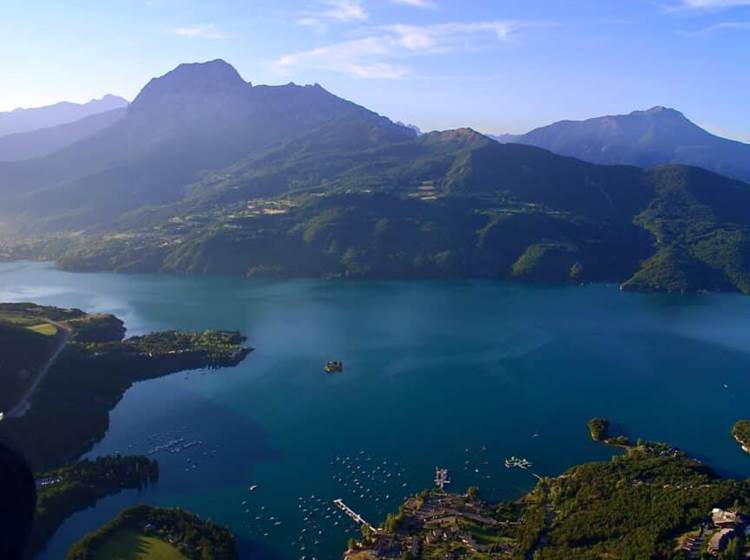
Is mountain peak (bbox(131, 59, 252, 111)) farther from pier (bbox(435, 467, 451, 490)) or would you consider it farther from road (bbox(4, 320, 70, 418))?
pier (bbox(435, 467, 451, 490))

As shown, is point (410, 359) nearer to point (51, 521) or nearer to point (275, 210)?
point (51, 521)

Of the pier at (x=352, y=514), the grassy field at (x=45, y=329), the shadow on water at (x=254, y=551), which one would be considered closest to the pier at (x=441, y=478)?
the pier at (x=352, y=514)

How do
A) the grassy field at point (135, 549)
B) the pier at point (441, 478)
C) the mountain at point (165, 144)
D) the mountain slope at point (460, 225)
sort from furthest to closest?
the mountain at point (165, 144)
the mountain slope at point (460, 225)
the pier at point (441, 478)
the grassy field at point (135, 549)

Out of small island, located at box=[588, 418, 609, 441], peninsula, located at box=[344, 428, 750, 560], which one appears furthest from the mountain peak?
peninsula, located at box=[344, 428, 750, 560]

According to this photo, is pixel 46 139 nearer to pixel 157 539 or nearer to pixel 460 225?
pixel 460 225

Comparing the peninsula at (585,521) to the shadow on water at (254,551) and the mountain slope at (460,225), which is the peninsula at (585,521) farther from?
the mountain slope at (460,225)

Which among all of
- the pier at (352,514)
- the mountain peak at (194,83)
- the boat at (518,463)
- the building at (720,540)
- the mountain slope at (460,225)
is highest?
the mountain peak at (194,83)

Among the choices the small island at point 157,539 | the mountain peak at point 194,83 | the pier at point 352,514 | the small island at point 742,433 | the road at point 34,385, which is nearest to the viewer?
the small island at point 157,539

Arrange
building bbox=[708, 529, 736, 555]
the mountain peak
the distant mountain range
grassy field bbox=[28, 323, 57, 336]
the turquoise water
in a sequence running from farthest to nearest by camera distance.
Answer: the mountain peak
the distant mountain range
grassy field bbox=[28, 323, 57, 336]
the turquoise water
building bbox=[708, 529, 736, 555]
